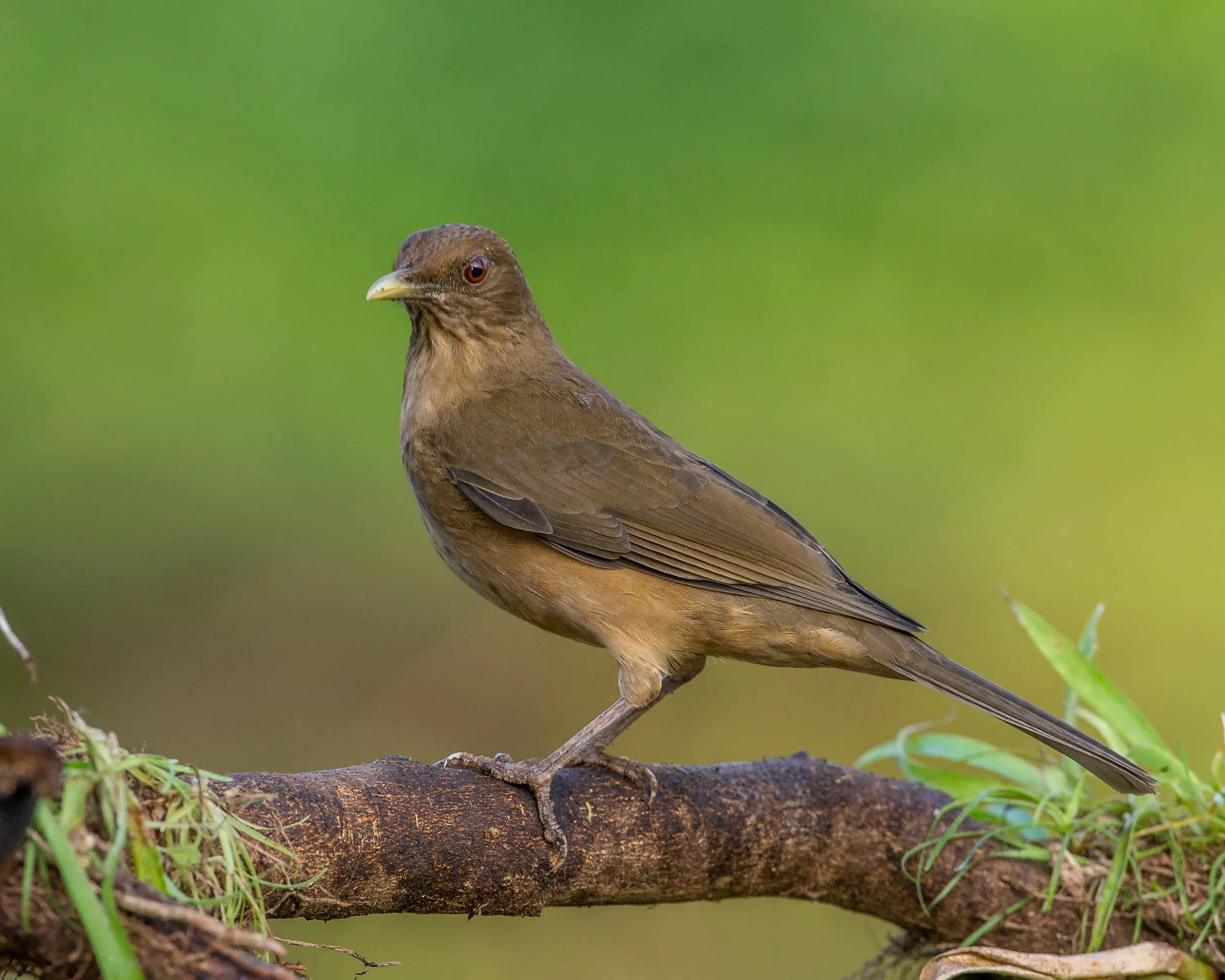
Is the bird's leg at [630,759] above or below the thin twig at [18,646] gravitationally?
above

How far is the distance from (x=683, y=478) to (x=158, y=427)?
3.32m

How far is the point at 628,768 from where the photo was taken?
3379 millimetres

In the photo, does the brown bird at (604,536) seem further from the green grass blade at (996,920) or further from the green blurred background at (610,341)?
the green blurred background at (610,341)

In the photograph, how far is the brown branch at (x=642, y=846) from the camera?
8.52 ft

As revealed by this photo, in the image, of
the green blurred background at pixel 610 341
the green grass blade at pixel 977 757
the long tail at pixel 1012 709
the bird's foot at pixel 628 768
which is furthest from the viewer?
the green blurred background at pixel 610 341

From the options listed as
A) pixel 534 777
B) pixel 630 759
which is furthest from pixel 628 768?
pixel 534 777

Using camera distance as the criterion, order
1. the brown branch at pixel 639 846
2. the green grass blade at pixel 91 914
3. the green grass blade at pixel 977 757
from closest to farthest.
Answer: the green grass blade at pixel 91 914
the brown branch at pixel 639 846
the green grass blade at pixel 977 757

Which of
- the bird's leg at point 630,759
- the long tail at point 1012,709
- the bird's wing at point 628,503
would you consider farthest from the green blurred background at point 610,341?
the long tail at point 1012,709

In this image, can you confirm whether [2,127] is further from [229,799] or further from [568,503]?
[229,799]

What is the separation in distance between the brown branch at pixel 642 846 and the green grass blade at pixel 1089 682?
519mm

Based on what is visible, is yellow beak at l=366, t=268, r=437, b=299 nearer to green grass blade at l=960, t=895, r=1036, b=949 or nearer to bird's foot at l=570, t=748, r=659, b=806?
bird's foot at l=570, t=748, r=659, b=806

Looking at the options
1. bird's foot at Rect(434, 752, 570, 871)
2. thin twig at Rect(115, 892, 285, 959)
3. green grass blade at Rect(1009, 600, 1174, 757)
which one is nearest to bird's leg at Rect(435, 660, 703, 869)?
bird's foot at Rect(434, 752, 570, 871)

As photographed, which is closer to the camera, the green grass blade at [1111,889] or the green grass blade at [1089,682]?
the green grass blade at [1111,889]

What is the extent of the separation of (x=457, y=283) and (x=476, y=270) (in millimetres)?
86
